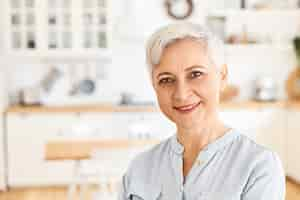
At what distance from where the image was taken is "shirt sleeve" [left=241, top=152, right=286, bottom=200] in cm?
117

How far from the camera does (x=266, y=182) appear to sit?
1.17m

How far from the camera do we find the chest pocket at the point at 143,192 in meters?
1.31

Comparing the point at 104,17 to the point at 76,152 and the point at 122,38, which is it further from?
the point at 76,152

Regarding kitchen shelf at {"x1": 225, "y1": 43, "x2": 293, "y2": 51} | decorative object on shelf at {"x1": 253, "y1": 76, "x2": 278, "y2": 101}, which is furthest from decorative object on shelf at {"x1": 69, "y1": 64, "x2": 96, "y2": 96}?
decorative object on shelf at {"x1": 253, "y1": 76, "x2": 278, "y2": 101}

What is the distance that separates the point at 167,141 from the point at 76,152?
199 cm

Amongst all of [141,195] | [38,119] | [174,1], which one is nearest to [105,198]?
[38,119]

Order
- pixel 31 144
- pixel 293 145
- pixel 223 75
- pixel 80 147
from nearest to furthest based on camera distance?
pixel 223 75 < pixel 80 147 < pixel 31 144 < pixel 293 145

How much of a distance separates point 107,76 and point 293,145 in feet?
6.50

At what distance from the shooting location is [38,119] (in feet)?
16.3

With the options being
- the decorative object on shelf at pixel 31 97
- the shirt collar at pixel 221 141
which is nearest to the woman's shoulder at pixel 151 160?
the shirt collar at pixel 221 141

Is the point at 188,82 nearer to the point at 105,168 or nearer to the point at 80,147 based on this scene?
the point at 80,147

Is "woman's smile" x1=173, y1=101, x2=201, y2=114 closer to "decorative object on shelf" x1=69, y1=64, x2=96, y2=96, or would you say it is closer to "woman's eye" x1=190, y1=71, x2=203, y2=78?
"woman's eye" x1=190, y1=71, x2=203, y2=78

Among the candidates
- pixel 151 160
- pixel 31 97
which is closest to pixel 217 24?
pixel 31 97

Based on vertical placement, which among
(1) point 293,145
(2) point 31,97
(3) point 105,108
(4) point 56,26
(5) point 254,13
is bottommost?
(1) point 293,145
